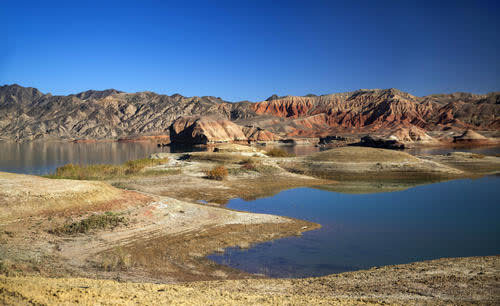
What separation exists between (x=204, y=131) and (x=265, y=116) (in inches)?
2477

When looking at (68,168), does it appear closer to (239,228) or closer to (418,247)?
(239,228)

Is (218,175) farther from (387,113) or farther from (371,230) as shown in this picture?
(387,113)

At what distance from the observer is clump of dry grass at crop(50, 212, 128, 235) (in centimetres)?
1203

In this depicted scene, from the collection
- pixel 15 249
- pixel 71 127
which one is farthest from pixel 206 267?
pixel 71 127

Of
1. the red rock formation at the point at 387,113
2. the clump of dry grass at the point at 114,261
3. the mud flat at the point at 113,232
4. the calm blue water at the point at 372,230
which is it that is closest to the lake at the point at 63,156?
the mud flat at the point at 113,232

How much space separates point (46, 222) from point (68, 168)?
1771 cm

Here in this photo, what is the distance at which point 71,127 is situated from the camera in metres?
154

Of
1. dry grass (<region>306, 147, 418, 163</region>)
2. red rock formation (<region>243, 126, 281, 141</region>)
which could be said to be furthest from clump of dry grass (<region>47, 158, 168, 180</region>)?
red rock formation (<region>243, 126, 281, 141</region>)

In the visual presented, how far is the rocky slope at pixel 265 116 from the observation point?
138625 millimetres

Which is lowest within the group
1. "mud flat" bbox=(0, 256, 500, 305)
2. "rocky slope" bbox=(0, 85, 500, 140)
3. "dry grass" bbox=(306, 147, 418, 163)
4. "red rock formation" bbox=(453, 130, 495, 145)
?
"mud flat" bbox=(0, 256, 500, 305)

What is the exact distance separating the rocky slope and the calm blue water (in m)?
95.6

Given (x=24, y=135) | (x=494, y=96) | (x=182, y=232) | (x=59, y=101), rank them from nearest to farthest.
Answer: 1. (x=182, y=232)
2. (x=24, y=135)
3. (x=494, y=96)
4. (x=59, y=101)

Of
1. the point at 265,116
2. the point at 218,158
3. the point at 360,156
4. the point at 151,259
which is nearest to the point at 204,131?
the point at 265,116

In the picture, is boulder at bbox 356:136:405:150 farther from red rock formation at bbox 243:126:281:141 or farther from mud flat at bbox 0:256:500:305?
mud flat at bbox 0:256:500:305
